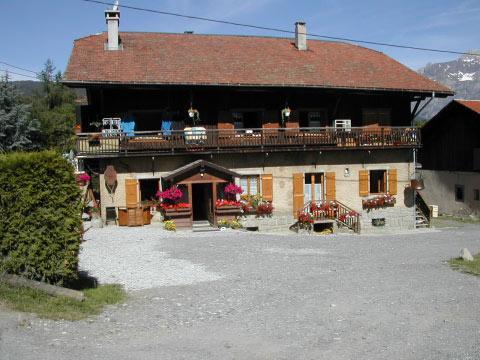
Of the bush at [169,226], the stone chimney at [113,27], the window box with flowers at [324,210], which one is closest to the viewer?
the bush at [169,226]

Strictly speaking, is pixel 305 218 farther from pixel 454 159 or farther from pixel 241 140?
pixel 454 159

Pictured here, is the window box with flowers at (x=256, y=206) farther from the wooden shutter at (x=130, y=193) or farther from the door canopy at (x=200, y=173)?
the wooden shutter at (x=130, y=193)

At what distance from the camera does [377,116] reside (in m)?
26.0

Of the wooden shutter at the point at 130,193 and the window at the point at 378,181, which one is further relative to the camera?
the window at the point at 378,181

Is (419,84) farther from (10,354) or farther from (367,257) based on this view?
(10,354)

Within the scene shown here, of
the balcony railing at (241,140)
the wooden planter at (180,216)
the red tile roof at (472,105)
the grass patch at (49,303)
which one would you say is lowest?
the grass patch at (49,303)

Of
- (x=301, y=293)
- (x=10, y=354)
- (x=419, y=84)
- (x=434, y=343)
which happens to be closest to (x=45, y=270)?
(x=10, y=354)

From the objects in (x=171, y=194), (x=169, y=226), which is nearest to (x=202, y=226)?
(x=169, y=226)

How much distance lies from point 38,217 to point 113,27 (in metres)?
16.9

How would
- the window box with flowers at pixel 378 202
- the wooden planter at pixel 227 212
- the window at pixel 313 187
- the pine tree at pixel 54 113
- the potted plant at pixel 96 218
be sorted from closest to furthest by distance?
the potted plant at pixel 96 218 < the wooden planter at pixel 227 212 < the window at pixel 313 187 < the window box with flowers at pixel 378 202 < the pine tree at pixel 54 113

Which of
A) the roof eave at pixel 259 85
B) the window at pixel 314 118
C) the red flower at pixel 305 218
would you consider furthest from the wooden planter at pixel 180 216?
the window at pixel 314 118

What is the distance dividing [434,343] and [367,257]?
7983 millimetres

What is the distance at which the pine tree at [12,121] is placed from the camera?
31766 mm

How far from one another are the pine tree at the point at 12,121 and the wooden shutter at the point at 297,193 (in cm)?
1857
